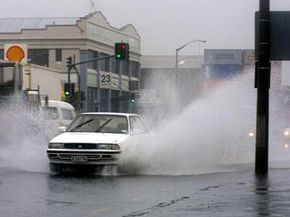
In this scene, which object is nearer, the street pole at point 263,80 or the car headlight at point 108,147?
the car headlight at point 108,147

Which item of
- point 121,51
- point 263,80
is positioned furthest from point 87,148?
point 121,51

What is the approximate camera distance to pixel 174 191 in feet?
38.5

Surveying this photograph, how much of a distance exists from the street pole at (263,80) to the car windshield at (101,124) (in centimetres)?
307

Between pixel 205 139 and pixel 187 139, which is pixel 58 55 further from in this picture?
pixel 187 139

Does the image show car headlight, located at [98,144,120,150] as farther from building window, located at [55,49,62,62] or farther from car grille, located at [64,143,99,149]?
building window, located at [55,49,62,62]

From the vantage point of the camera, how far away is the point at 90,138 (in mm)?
14719

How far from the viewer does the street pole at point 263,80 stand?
1516 centimetres

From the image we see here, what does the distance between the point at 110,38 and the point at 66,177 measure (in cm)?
5483

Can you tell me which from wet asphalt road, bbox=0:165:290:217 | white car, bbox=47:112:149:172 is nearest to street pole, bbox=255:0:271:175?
wet asphalt road, bbox=0:165:290:217

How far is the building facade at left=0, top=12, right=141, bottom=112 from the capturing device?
6219 centimetres

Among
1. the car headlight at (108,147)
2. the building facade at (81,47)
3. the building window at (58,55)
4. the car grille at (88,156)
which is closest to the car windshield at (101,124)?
the car headlight at (108,147)

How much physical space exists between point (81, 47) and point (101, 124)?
46910 mm

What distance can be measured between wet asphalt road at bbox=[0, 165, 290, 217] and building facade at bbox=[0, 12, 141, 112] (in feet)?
146

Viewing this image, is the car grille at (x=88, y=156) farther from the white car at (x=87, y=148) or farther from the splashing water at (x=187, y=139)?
the splashing water at (x=187, y=139)
